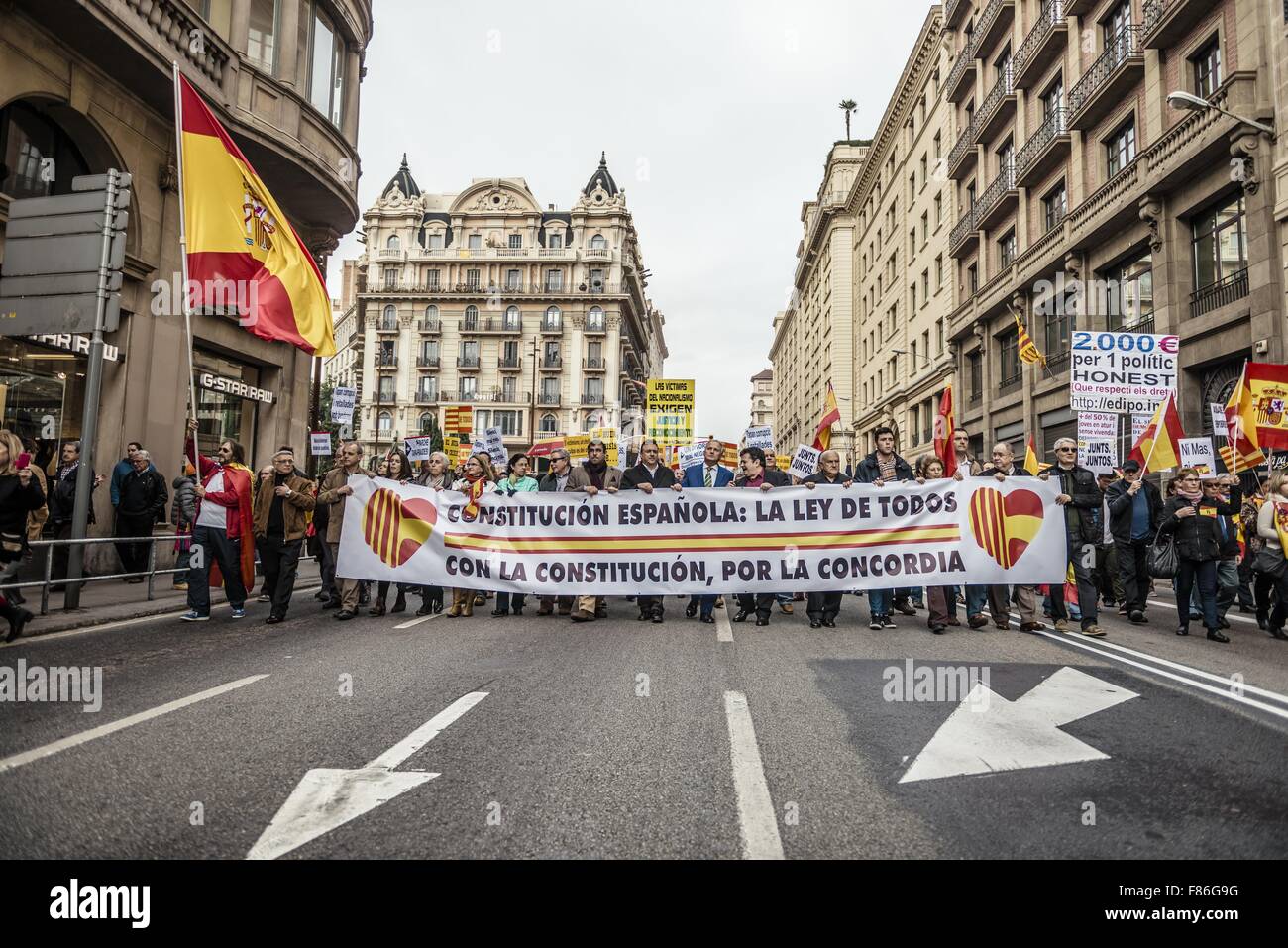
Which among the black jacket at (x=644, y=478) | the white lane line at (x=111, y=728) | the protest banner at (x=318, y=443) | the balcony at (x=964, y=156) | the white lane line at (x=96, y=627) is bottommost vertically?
the white lane line at (x=111, y=728)

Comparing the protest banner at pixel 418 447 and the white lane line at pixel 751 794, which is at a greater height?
the protest banner at pixel 418 447

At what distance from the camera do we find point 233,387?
16.3m

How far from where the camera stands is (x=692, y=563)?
8758mm

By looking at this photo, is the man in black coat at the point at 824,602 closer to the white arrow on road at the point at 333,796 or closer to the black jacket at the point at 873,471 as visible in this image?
the black jacket at the point at 873,471

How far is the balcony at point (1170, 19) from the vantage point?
18.0 metres

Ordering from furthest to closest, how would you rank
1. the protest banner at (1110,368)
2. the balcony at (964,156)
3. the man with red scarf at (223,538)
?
the balcony at (964,156)
the protest banner at (1110,368)
the man with red scarf at (223,538)

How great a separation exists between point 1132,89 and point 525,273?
6169cm

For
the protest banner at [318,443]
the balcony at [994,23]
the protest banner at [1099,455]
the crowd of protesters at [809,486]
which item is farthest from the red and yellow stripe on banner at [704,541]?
the balcony at [994,23]

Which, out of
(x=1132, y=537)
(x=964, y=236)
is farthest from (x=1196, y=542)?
(x=964, y=236)

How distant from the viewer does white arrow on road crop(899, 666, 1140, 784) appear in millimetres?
3719

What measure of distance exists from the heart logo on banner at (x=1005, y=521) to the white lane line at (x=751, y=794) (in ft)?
16.3

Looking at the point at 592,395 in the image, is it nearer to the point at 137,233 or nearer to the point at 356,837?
the point at 137,233

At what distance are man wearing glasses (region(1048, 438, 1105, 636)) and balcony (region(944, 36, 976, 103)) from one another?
29415 mm
